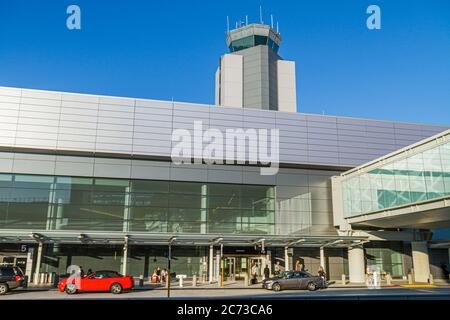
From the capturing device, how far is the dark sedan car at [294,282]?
26203 mm

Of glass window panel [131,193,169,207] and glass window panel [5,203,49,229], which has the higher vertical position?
glass window panel [131,193,169,207]

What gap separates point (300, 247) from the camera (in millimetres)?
36406

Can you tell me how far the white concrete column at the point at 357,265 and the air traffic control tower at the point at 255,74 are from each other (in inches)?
1232

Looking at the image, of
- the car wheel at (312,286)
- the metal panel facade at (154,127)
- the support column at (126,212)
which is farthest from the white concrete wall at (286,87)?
the car wheel at (312,286)

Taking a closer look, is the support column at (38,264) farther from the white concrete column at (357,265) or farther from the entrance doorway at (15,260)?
the white concrete column at (357,265)

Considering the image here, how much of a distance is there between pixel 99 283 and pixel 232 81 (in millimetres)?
47615

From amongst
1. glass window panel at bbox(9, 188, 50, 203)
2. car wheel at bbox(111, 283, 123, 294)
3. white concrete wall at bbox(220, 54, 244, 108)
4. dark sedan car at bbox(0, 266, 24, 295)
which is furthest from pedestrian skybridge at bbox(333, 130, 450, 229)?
white concrete wall at bbox(220, 54, 244, 108)

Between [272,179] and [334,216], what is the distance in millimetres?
6871

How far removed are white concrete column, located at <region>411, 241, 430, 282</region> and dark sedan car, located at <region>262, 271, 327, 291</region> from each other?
43.9 feet

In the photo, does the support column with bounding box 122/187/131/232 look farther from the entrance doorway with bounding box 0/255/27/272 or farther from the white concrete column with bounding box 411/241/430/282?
the white concrete column with bounding box 411/241/430/282

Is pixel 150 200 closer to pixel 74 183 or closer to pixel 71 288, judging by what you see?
pixel 74 183

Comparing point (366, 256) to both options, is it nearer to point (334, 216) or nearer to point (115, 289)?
point (334, 216)

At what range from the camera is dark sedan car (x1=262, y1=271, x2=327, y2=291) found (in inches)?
1032

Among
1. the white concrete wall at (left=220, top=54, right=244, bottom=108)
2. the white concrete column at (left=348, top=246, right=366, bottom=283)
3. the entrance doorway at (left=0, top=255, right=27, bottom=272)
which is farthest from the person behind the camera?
the white concrete wall at (left=220, top=54, right=244, bottom=108)
